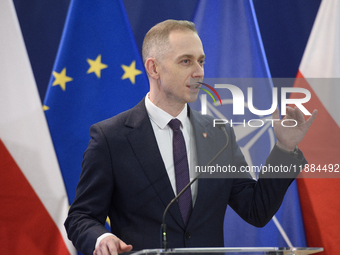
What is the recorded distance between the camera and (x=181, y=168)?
1628 mm

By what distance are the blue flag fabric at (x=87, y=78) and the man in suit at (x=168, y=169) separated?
0.67 m

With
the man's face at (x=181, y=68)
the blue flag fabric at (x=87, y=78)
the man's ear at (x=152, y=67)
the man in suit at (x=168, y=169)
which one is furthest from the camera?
the blue flag fabric at (x=87, y=78)

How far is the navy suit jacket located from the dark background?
1.05m

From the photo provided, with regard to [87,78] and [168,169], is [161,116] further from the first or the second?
[87,78]

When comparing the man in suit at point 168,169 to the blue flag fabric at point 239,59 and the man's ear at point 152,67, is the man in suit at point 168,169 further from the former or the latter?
the blue flag fabric at point 239,59

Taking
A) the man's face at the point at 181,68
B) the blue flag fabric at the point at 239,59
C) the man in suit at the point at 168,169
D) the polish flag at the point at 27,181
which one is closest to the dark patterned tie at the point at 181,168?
the man in suit at the point at 168,169

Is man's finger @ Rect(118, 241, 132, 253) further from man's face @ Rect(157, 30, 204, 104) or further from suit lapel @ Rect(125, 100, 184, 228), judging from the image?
man's face @ Rect(157, 30, 204, 104)

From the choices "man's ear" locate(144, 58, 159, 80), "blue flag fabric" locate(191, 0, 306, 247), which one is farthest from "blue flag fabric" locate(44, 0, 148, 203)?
"man's ear" locate(144, 58, 159, 80)

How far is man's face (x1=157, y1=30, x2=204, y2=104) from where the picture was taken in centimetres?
168

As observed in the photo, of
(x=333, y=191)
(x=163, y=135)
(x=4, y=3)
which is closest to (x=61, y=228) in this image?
(x=163, y=135)

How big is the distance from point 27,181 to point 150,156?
1.06 metres

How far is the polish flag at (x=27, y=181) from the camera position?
7.41ft

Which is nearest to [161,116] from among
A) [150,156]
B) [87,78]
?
[150,156]

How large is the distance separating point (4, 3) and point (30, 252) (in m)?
1.62
